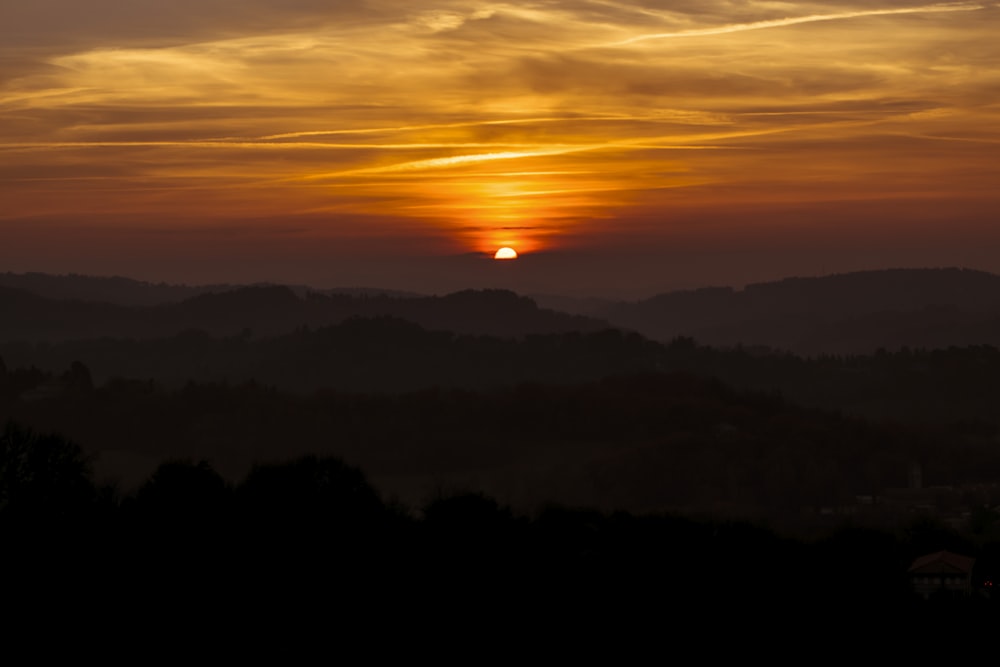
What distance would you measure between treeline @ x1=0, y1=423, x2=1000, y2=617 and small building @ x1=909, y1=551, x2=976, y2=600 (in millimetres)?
13863

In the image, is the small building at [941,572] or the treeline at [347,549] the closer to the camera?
the treeline at [347,549]

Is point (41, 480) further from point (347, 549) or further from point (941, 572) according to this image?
point (941, 572)

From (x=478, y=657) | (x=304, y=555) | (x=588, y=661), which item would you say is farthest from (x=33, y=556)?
(x=588, y=661)

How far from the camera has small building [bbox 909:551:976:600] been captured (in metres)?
116

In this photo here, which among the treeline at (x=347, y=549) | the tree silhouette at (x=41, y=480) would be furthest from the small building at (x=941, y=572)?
the tree silhouette at (x=41, y=480)

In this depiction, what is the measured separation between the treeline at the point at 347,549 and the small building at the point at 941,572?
1386 cm

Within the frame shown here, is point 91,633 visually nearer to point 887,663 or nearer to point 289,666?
point 289,666

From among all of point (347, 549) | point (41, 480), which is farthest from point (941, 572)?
point (41, 480)

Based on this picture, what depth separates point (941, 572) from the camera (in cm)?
11981

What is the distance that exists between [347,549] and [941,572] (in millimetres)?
52559

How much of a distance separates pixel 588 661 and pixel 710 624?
8.40 metres

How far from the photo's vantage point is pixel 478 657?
7319cm

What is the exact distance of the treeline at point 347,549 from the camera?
7862 cm

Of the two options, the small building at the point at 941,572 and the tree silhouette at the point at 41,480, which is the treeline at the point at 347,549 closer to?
the tree silhouette at the point at 41,480
